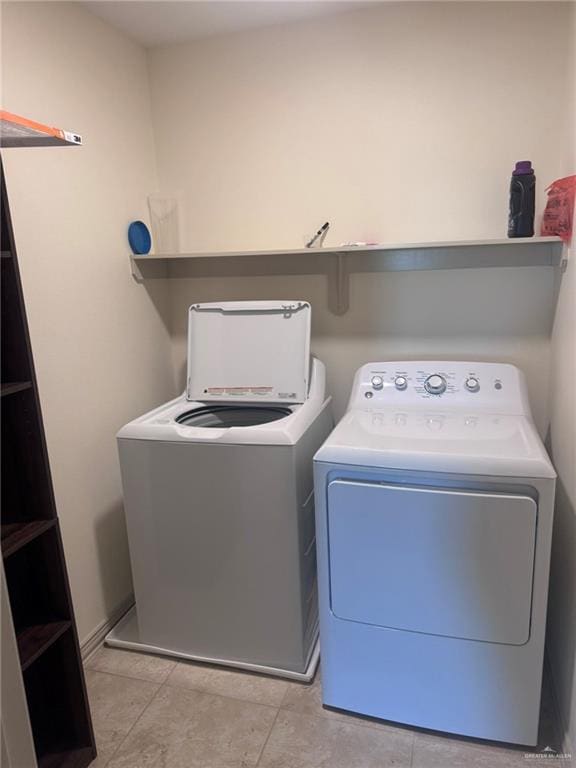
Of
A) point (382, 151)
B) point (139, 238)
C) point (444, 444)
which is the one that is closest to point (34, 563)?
point (444, 444)

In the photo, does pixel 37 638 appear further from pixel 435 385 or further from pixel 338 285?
pixel 338 285

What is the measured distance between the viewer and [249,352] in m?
2.05

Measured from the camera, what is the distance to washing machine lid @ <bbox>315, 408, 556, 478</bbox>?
4.20ft

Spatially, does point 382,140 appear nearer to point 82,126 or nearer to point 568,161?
point 568,161

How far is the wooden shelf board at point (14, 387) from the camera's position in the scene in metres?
1.15

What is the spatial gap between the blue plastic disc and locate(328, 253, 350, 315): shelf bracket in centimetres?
80

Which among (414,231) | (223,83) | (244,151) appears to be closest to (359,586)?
(414,231)

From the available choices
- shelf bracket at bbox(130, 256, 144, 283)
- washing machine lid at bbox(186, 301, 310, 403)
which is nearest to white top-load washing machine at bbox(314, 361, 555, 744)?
washing machine lid at bbox(186, 301, 310, 403)

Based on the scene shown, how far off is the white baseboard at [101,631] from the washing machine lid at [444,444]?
4.01ft

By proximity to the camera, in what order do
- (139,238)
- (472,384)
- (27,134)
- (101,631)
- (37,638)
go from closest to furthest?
(27,134) < (37,638) < (472,384) < (101,631) < (139,238)

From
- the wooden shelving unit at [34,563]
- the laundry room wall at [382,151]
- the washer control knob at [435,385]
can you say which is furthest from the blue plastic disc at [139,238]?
the washer control knob at [435,385]

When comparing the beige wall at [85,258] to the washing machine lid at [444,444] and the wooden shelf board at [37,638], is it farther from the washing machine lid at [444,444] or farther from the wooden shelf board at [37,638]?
the washing machine lid at [444,444]

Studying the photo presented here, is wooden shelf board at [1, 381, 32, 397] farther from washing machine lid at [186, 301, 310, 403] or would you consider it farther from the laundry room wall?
the laundry room wall

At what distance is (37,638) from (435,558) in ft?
3.49
